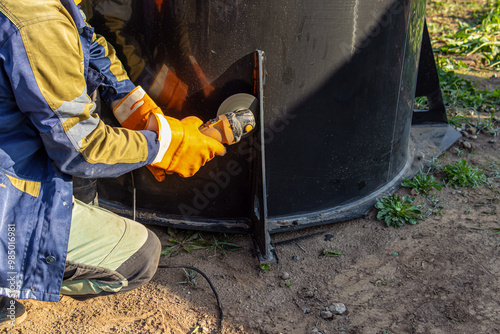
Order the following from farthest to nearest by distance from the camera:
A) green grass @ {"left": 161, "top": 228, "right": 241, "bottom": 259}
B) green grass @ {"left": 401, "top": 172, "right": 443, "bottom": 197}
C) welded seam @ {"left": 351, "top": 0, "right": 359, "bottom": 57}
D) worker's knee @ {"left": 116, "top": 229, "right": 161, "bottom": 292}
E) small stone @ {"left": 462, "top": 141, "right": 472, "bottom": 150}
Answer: small stone @ {"left": 462, "top": 141, "right": 472, "bottom": 150}
green grass @ {"left": 401, "top": 172, "right": 443, "bottom": 197}
green grass @ {"left": 161, "top": 228, "right": 241, "bottom": 259}
welded seam @ {"left": 351, "top": 0, "right": 359, "bottom": 57}
worker's knee @ {"left": 116, "top": 229, "right": 161, "bottom": 292}

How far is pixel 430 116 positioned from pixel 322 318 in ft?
6.84

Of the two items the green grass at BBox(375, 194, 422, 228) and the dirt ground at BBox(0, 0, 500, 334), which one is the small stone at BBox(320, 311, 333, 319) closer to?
the dirt ground at BBox(0, 0, 500, 334)

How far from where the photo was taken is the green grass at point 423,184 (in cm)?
274

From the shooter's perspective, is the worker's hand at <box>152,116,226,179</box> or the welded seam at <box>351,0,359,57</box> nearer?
the worker's hand at <box>152,116,226,179</box>

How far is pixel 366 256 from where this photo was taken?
232cm

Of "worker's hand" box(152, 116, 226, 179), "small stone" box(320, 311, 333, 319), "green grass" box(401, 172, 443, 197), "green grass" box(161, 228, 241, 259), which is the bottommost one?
"green grass" box(161, 228, 241, 259)

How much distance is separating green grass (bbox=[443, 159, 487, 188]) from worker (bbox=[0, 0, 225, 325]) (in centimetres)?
166

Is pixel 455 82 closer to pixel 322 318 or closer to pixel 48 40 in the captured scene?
pixel 322 318

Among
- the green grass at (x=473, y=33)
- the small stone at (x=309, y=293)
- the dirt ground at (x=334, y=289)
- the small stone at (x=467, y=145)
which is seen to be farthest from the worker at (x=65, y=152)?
the green grass at (x=473, y=33)

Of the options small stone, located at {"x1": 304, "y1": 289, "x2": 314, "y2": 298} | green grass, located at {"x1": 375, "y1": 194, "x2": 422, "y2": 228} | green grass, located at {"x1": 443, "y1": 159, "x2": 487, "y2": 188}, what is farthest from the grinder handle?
green grass, located at {"x1": 443, "y1": 159, "x2": 487, "y2": 188}

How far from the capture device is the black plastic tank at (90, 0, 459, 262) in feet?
6.61

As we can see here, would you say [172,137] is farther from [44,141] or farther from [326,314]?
[326,314]

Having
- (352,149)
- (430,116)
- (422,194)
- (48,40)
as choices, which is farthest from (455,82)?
(48,40)

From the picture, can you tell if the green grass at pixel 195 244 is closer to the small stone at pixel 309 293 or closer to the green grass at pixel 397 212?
the small stone at pixel 309 293
